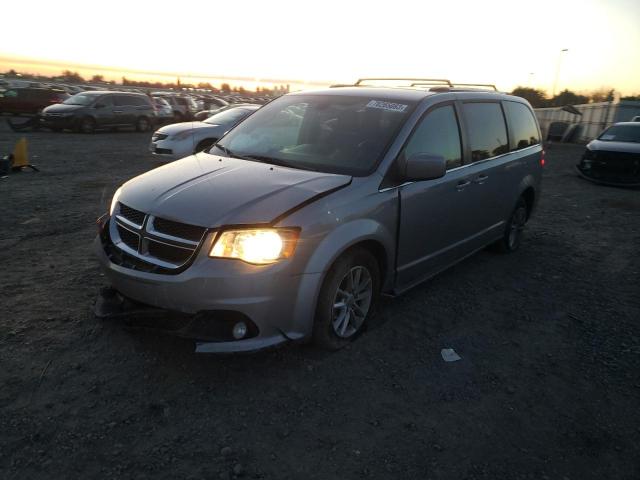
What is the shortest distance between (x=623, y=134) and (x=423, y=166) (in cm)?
1201

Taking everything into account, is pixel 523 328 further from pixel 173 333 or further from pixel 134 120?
pixel 134 120

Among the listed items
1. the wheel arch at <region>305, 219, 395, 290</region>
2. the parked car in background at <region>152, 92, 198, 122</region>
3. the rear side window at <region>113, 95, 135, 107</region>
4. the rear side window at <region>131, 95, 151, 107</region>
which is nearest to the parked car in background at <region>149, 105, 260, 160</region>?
the wheel arch at <region>305, 219, 395, 290</region>

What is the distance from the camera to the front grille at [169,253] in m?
2.99

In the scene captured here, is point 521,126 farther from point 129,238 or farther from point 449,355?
point 129,238

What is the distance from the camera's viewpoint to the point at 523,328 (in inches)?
164

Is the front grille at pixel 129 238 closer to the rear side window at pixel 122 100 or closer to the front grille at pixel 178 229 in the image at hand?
the front grille at pixel 178 229

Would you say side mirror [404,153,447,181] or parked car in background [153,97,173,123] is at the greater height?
side mirror [404,153,447,181]

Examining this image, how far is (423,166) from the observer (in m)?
3.60

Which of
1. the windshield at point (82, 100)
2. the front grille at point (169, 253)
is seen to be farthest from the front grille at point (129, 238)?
the windshield at point (82, 100)

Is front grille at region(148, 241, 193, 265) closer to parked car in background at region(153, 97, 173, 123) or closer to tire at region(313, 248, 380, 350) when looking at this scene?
tire at region(313, 248, 380, 350)

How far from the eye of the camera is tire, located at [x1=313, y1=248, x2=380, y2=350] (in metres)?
3.28

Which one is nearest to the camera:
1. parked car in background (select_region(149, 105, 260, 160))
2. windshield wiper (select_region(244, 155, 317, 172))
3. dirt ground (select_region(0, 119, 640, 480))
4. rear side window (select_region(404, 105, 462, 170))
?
dirt ground (select_region(0, 119, 640, 480))

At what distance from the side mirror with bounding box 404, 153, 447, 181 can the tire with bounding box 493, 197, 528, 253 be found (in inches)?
103

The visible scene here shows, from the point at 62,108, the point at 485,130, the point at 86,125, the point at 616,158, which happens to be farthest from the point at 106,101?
the point at 485,130
